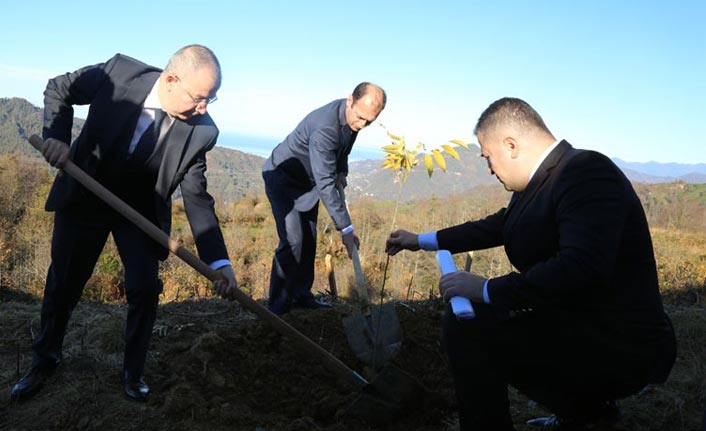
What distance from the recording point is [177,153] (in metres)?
2.89

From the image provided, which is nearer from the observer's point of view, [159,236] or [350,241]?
[159,236]

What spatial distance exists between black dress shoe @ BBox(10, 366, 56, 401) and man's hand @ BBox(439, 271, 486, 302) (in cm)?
231

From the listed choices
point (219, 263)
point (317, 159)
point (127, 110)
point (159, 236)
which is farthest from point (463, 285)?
point (317, 159)

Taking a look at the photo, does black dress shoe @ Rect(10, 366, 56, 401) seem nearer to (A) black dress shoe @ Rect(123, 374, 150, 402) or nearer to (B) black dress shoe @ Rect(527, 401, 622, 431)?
(A) black dress shoe @ Rect(123, 374, 150, 402)

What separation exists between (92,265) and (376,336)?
1.76 meters

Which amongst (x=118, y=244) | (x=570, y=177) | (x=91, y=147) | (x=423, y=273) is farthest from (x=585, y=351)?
(x=423, y=273)

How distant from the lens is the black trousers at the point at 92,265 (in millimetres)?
2869

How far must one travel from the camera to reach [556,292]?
202 cm

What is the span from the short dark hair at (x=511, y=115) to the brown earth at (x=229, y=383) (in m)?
1.58

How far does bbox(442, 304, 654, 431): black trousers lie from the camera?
2.16 meters

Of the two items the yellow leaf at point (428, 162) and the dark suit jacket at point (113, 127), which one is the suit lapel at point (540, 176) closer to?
the yellow leaf at point (428, 162)

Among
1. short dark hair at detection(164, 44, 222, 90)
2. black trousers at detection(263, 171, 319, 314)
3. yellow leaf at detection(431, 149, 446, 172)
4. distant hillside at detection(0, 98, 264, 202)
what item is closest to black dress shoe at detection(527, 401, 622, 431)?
yellow leaf at detection(431, 149, 446, 172)

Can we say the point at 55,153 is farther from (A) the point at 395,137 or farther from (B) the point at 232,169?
(B) the point at 232,169

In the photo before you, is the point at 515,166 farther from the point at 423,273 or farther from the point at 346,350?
the point at 423,273
